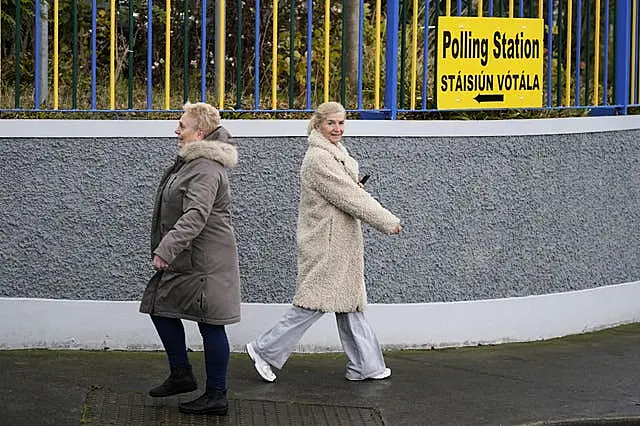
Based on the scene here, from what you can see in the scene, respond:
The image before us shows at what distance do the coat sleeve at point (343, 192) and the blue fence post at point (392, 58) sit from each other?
1367 mm

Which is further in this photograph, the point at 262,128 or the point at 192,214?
the point at 262,128

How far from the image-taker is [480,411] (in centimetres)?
693

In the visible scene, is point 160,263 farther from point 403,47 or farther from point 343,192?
point 403,47

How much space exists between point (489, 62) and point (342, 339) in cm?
235

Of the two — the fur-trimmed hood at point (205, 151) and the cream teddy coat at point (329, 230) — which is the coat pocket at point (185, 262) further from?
the cream teddy coat at point (329, 230)

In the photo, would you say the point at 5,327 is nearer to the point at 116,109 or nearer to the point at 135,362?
the point at 135,362

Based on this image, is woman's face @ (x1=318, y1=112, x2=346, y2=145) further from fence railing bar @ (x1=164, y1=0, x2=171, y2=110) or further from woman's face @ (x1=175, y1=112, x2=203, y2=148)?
fence railing bar @ (x1=164, y1=0, x2=171, y2=110)

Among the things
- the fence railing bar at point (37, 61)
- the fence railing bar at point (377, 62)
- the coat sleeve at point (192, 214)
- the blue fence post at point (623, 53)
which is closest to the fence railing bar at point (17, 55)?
the fence railing bar at point (37, 61)

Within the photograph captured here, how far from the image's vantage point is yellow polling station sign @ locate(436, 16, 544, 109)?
8.60m

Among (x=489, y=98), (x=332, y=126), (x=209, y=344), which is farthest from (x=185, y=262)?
(x=489, y=98)

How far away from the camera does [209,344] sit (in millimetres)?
6641

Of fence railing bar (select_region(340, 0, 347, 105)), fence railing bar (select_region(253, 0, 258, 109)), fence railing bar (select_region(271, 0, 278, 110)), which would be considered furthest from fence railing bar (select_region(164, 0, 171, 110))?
fence railing bar (select_region(340, 0, 347, 105))

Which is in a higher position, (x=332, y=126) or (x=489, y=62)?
(x=489, y=62)

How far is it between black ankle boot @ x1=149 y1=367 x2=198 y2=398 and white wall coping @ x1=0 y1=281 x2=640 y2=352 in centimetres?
136
